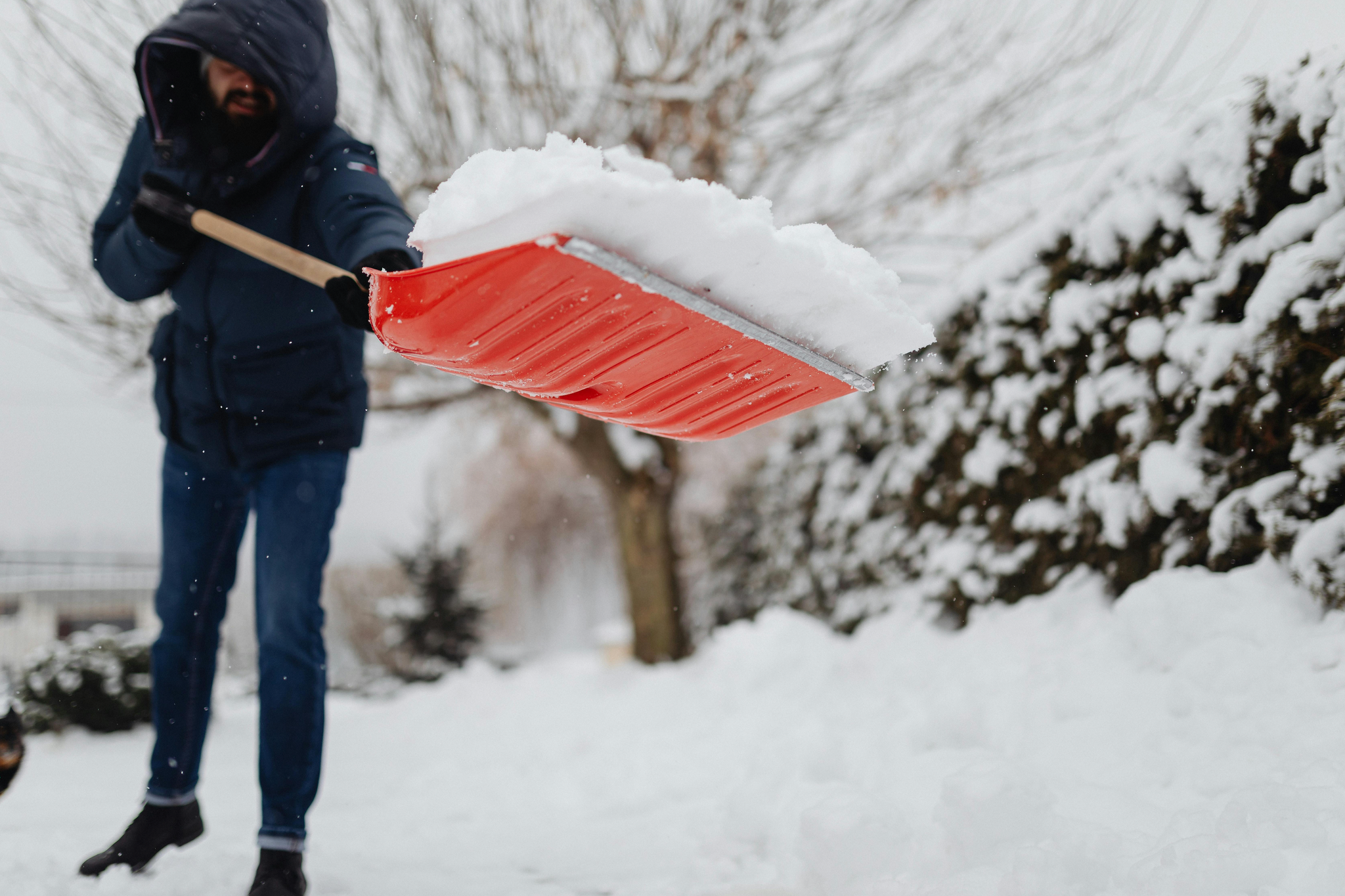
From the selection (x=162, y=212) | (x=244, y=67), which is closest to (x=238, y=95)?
(x=244, y=67)

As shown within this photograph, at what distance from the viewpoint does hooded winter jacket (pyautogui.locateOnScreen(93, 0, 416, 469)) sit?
1648mm

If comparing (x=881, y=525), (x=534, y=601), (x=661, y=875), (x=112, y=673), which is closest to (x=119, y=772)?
(x=112, y=673)

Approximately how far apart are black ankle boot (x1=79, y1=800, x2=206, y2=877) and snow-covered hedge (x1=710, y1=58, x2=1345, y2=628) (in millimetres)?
2354

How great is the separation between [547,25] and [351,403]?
3.98 m

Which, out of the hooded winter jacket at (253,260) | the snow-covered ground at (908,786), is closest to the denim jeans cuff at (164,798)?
the snow-covered ground at (908,786)

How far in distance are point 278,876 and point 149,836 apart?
41 centimetres

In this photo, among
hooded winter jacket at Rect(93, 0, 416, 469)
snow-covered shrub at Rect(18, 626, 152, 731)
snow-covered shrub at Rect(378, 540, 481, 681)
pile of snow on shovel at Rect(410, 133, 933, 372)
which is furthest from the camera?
snow-covered shrub at Rect(378, 540, 481, 681)

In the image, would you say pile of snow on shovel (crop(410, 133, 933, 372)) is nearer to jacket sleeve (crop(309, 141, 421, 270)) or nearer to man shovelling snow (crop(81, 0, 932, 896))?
man shovelling snow (crop(81, 0, 932, 896))

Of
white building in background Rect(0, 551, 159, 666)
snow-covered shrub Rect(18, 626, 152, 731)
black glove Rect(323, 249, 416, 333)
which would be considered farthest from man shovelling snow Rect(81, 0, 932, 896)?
white building in background Rect(0, 551, 159, 666)

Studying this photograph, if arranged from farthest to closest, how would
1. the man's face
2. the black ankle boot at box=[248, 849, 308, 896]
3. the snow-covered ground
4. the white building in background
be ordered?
the white building in background, the man's face, the black ankle boot at box=[248, 849, 308, 896], the snow-covered ground

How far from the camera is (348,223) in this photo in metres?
1.60

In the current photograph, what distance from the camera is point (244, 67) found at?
161 cm

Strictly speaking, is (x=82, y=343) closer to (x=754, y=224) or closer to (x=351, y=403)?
(x=351, y=403)

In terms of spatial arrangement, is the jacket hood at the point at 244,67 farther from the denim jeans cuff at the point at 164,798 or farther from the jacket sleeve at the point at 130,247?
the denim jeans cuff at the point at 164,798
